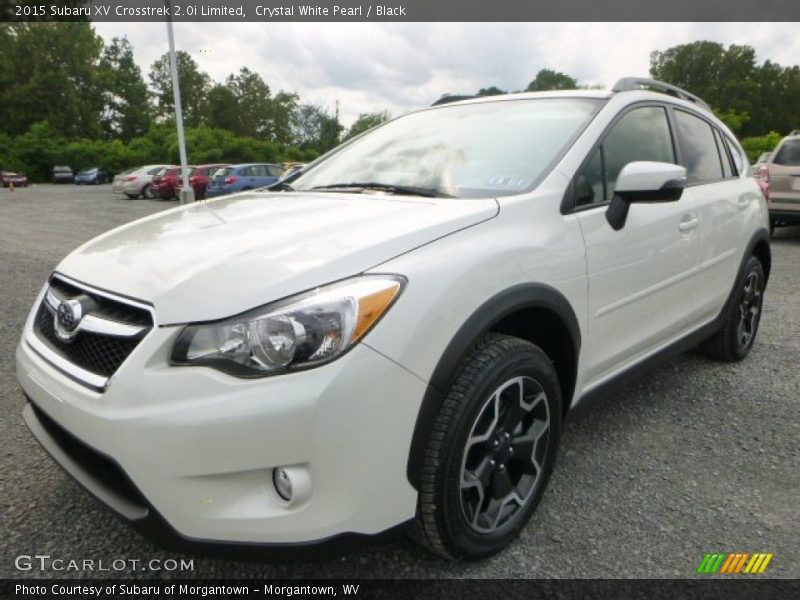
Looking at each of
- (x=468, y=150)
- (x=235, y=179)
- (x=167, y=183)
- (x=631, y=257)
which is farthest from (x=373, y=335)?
(x=167, y=183)

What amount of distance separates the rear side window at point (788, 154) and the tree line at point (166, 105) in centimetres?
2381

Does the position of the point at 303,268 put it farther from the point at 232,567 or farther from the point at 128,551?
the point at 128,551

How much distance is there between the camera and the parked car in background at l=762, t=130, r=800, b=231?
27.9ft

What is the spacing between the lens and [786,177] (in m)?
8.55

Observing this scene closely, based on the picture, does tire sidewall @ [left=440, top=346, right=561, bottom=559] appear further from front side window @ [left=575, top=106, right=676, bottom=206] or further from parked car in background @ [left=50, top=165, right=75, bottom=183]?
parked car in background @ [left=50, top=165, right=75, bottom=183]

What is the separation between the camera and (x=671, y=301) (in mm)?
2730

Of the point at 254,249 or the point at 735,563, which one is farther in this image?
the point at 735,563

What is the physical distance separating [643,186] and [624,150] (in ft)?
1.49

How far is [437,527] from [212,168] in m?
20.6

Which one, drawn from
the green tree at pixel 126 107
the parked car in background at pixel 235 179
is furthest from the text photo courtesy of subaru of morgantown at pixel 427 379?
the green tree at pixel 126 107

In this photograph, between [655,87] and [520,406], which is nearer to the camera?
[520,406]

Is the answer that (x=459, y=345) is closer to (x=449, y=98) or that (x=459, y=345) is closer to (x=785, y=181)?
(x=449, y=98)

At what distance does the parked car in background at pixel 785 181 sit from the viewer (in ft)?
27.9

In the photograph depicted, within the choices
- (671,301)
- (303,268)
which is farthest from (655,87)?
(303,268)
